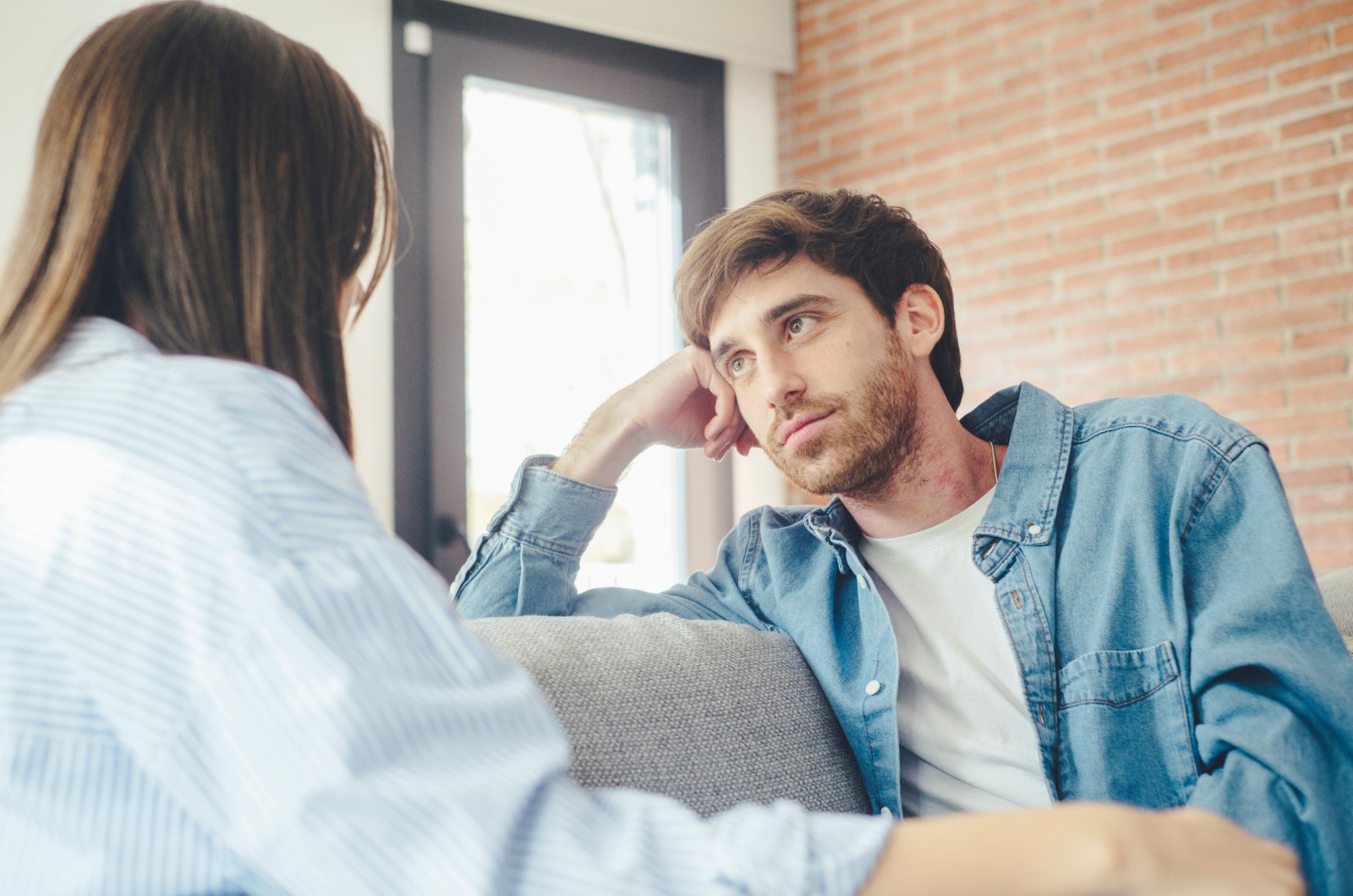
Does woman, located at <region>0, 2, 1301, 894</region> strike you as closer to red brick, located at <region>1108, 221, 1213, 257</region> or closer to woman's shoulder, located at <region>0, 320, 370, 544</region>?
woman's shoulder, located at <region>0, 320, 370, 544</region>

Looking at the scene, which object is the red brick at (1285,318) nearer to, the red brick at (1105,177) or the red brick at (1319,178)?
the red brick at (1319,178)

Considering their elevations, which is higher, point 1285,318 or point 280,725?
point 1285,318

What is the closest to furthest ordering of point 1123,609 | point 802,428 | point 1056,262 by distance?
point 1123,609 < point 802,428 < point 1056,262

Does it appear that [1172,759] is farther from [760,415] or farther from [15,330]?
[15,330]

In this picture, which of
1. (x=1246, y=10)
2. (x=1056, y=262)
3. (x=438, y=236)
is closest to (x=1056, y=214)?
(x=1056, y=262)

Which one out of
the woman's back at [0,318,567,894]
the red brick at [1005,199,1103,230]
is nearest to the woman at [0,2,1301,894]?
the woman's back at [0,318,567,894]

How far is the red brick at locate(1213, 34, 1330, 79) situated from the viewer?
2902 mm

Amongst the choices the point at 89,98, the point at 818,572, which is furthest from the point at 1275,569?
the point at 89,98

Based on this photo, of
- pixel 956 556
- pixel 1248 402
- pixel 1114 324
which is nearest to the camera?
pixel 956 556

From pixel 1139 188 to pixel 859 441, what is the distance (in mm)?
2106

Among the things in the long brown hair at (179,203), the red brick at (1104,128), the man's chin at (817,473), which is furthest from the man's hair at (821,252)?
the red brick at (1104,128)

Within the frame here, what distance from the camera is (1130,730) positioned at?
46.8 inches

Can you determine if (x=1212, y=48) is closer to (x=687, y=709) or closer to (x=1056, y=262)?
(x=1056, y=262)

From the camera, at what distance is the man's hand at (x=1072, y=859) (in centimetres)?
55
